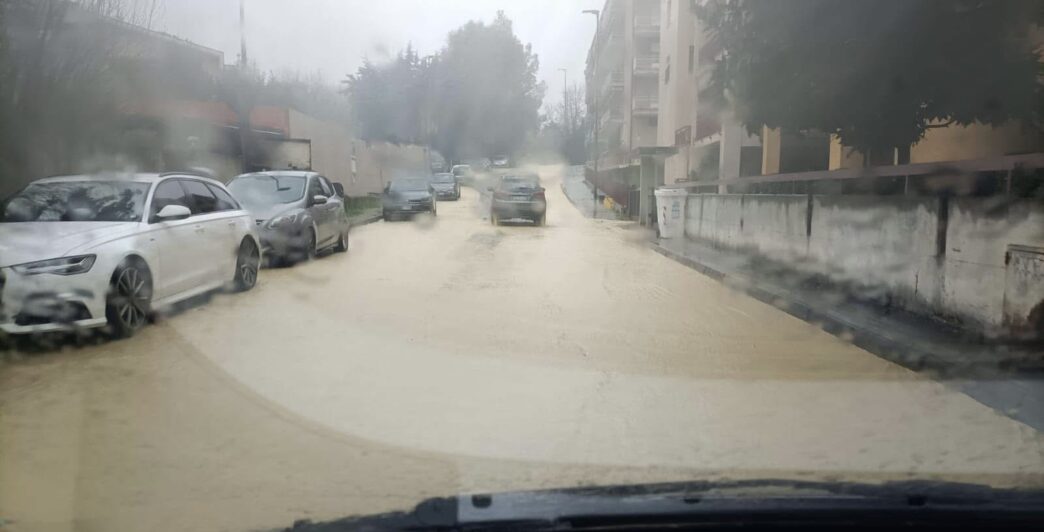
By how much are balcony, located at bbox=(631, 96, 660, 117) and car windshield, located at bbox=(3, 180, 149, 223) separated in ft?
125

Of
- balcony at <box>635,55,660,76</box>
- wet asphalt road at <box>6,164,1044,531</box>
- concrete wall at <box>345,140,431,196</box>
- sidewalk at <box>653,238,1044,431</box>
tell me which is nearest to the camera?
wet asphalt road at <box>6,164,1044,531</box>

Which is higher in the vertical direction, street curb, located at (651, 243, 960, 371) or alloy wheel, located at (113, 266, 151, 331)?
alloy wheel, located at (113, 266, 151, 331)

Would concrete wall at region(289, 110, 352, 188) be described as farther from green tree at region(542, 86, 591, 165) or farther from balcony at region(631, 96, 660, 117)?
balcony at region(631, 96, 660, 117)

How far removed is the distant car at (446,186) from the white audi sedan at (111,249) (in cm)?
2580

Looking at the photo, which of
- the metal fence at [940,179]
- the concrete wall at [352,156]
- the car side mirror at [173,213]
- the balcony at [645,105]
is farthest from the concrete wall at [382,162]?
the car side mirror at [173,213]

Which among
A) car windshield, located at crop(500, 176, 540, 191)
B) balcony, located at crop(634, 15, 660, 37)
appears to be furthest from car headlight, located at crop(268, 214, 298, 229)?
balcony, located at crop(634, 15, 660, 37)

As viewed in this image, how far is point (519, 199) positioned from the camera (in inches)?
992

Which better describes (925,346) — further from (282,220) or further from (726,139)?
(726,139)

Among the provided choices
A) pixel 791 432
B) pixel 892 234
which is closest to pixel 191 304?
pixel 791 432

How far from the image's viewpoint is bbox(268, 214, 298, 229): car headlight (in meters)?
13.1

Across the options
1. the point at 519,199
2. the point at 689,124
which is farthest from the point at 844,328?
the point at 689,124

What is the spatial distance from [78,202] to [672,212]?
14.5 m

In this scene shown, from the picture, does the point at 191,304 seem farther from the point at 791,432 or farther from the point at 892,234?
the point at 892,234

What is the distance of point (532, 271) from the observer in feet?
44.5
